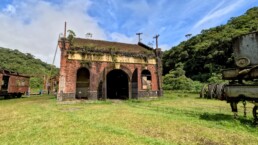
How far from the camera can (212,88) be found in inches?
722

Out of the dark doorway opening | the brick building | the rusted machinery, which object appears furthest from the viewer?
the dark doorway opening

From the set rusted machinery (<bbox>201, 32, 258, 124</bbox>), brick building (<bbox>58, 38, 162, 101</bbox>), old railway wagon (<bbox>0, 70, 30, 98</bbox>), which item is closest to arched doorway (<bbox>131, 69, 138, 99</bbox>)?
brick building (<bbox>58, 38, 162, 101</bbox>)

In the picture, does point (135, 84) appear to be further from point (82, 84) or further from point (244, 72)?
point (244, 72)

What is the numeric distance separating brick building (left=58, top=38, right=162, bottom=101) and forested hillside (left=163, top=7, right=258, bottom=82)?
19.6 meters

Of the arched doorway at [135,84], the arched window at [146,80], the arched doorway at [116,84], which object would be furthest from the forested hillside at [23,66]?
the arched doorway at [135,84]

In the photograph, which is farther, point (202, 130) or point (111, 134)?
point (202, 130)

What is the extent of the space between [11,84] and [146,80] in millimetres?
15662

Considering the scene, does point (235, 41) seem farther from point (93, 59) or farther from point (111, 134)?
point (93, 59)

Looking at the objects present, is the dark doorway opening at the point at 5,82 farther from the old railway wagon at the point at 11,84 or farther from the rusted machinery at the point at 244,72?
the rusted machinery at the point at 244,72

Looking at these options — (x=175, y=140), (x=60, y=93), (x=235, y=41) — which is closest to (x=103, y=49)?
(x=60, y=93)

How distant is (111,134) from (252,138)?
413 centimetres

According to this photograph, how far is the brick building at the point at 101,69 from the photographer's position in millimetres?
16500

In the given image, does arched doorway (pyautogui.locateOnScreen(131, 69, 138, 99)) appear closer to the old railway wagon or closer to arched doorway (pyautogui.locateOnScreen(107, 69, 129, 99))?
arched doorway (pyautogui.locateOnScreen(107, 69, 129, 99))

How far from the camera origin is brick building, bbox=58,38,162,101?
16500 mm
